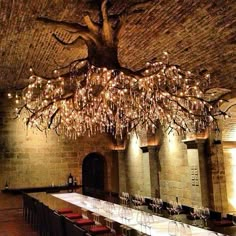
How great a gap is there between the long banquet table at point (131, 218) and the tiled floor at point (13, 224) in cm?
136

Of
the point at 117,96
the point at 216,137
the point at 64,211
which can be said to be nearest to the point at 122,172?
the point at 216,137

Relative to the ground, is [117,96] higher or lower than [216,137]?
higher

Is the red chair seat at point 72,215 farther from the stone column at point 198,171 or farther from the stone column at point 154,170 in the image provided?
the stone column at point 154,170

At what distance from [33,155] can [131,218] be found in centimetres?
781

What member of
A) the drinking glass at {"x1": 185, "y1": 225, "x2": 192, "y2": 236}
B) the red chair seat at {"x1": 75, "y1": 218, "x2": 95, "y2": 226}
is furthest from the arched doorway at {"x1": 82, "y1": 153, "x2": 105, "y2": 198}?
the drinking glass at {"x1": 185, "y1": 225, "x2": 192, "y2": 236}

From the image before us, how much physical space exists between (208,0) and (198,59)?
2.53 metres

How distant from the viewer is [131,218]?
4980 mm

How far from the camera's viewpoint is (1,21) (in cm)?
555

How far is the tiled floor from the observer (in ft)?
24.2

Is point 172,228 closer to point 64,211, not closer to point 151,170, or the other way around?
point 64,211

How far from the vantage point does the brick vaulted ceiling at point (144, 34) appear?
526 cm

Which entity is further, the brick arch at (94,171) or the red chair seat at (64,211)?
the brick arch at (94,171)

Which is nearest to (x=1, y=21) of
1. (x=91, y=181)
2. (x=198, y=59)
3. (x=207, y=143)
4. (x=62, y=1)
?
(x=62, y=1)

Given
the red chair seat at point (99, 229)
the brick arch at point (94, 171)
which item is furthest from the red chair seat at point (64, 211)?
the brick arch at point (94, 171)
